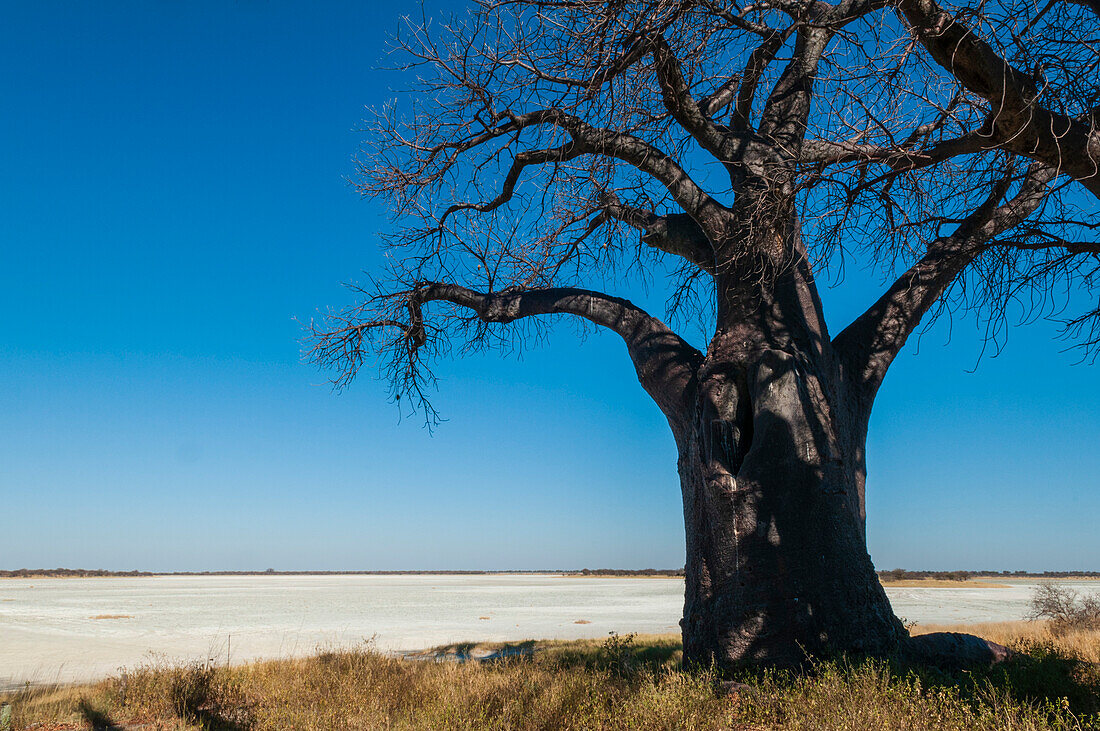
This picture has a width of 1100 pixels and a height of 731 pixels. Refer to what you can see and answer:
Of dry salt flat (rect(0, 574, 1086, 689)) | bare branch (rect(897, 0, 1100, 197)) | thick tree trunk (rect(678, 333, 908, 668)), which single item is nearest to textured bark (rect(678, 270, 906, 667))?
thick tree trunk (rect(678, 333, 908, 668))

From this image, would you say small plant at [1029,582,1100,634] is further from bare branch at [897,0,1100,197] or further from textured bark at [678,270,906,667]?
bare branch at [897,0,1100,197]

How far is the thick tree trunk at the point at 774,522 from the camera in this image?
15.6ft

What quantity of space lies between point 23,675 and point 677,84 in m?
11.5

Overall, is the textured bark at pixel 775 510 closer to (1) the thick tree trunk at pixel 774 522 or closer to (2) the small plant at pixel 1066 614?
(1) the thick tree trunk at pixel 774 522

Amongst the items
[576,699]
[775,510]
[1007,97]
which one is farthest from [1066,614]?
[1007,97]

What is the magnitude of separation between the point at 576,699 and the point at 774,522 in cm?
182

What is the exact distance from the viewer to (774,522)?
4941mm

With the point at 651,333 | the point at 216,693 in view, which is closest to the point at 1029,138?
the point at 651,333

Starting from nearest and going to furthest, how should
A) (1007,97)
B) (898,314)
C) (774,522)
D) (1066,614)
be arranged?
(1007,97), (774,522), (898,314), (1066,614)

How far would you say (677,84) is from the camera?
5.29 metres

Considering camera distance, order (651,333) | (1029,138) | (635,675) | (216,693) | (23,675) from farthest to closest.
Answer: (23,675)
(651,333)
(216,693)
(635,675)
(1029,138)

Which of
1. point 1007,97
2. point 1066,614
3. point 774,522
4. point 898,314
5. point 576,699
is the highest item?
point 1007,97

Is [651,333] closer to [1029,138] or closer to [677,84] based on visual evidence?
[677,84]

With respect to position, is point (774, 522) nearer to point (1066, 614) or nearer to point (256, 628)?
point (1066, 614)
